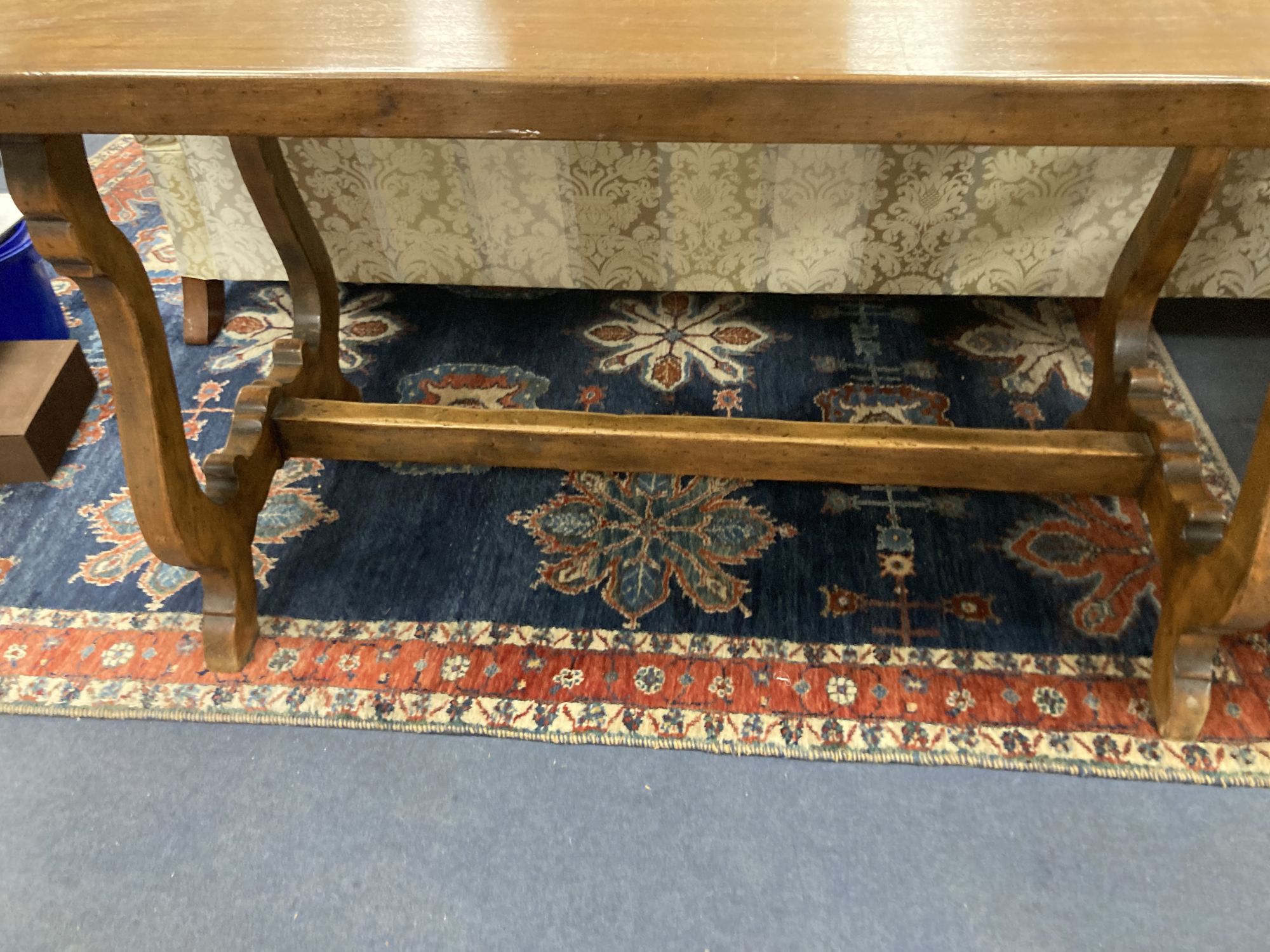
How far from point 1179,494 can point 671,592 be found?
699mm

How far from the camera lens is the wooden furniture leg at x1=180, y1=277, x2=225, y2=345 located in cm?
194

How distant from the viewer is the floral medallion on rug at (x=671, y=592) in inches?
48.8

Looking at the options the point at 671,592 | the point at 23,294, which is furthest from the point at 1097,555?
the point at 23,294

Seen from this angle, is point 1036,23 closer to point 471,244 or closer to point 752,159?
point 752,159

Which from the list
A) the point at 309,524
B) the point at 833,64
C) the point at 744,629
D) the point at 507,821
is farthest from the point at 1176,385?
the point at 309,524

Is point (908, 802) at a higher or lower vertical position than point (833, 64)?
lower

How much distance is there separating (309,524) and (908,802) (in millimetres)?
1001

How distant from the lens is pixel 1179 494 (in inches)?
48.9

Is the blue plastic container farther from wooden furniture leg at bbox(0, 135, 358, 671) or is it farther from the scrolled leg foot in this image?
the scrolled leg foot

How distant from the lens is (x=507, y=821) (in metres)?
1.15

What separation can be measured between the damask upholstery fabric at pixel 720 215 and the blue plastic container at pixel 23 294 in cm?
25

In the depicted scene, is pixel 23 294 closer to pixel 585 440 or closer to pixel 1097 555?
pixel 585 440

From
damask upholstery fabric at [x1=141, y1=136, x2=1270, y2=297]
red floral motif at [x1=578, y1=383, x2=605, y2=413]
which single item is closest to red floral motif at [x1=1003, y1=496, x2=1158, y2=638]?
damask upholstery fabric at [x1=141, y1=136, x2=1270, y2=297]

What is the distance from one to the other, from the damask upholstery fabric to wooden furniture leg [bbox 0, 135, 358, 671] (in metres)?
0.31
